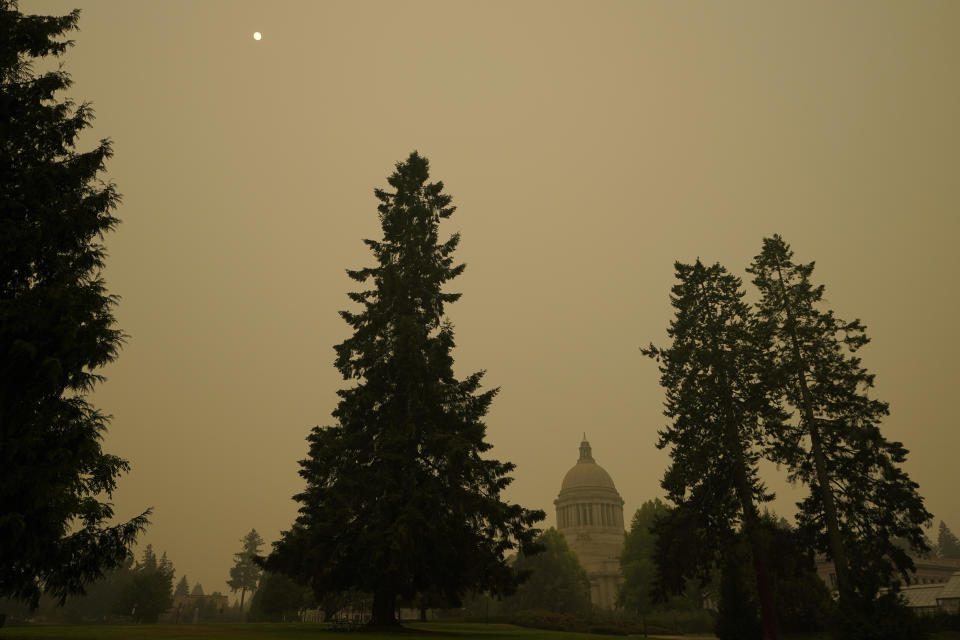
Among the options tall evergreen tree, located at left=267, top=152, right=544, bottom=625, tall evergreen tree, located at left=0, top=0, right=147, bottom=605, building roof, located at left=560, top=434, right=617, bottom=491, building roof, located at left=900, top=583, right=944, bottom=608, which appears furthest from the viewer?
building roof, located at left=560, top=434, right=617, bottom=491

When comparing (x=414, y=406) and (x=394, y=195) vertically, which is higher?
(x=394, y=195)

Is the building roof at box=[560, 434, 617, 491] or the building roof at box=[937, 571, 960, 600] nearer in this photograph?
the building roof at box=[937, 571, 960, 600]

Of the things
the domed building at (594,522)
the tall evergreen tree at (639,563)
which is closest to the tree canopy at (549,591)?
the tall evergreen tree at (639,563)

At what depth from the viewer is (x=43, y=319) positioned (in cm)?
1380

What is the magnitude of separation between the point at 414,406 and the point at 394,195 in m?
10.6

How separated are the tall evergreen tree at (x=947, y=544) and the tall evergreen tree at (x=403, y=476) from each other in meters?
192

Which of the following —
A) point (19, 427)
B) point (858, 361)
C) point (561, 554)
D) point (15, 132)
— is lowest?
point (561, 554)

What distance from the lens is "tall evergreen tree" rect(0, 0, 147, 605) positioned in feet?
43.7

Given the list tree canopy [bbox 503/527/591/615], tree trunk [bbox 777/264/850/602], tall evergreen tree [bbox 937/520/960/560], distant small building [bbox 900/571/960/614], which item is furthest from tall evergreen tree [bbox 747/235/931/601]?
tall evergreen tree [bbox 937/520/960/560]

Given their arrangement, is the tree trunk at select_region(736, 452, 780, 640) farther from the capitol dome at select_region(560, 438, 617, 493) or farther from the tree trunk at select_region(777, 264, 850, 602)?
the capitol dome at select_region(560, 438, 617, 493)

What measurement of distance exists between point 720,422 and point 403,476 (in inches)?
569

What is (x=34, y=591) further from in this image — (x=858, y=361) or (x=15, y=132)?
(x=858, y=361)

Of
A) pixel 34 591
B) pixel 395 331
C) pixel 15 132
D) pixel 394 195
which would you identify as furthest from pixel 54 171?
pixel 394 195

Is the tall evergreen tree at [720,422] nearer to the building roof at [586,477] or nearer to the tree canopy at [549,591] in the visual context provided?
the tree canopy at [549,591]
